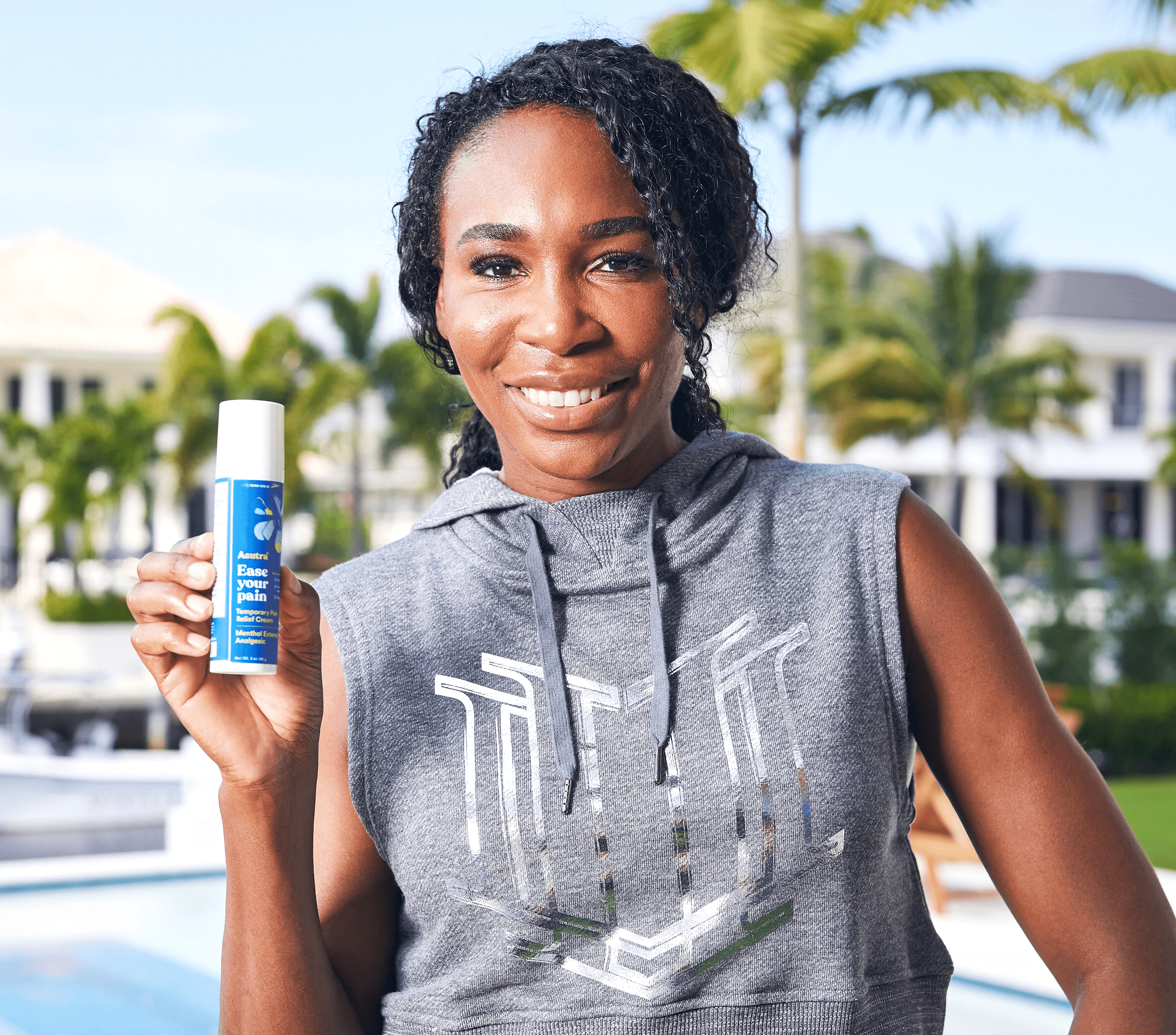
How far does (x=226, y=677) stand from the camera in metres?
1.23

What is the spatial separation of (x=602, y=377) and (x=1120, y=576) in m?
13.5

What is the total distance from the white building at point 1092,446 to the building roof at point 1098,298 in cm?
4

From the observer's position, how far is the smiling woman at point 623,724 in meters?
1.23

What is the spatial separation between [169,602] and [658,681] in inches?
18.0

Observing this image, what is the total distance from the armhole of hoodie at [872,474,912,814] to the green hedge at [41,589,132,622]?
19785 millimetres

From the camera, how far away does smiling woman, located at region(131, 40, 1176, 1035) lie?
123 centimetres

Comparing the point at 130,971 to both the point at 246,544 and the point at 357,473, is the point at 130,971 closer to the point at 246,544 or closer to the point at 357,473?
the point at 246,544

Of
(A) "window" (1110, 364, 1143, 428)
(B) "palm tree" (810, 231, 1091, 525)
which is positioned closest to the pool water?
(B) "palm tree" (810, 231, 1091, 525)

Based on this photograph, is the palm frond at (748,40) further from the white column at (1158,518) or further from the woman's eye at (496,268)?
the white column at (1158,518)

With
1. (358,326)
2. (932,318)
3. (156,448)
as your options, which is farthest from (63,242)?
(932,318)

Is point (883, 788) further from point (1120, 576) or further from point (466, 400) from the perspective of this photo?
point (1120, 576)

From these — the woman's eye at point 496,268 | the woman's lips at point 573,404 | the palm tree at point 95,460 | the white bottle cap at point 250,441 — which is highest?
the woman's eye at point 496,268

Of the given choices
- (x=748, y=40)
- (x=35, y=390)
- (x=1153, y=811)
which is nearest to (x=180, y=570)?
(x=748, y=40)

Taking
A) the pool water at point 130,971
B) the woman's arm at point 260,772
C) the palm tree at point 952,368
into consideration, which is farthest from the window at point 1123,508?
the woman's arm at point 260,772
